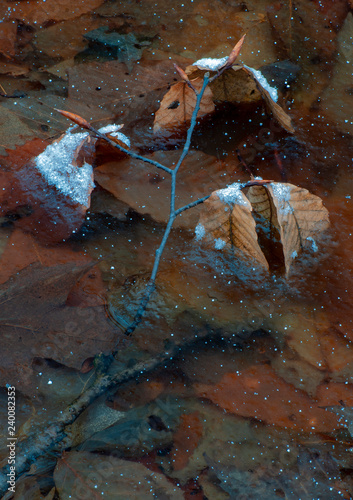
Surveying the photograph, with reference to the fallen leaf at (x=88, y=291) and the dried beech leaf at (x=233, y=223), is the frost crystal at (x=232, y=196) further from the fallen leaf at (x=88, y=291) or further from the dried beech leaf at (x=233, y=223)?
the fallen leaf at (x=88, y=291)

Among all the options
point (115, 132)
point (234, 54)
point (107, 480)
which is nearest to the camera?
point (107, 480)

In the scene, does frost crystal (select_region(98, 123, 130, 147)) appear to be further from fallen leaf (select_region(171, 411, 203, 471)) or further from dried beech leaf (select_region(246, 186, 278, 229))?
fallen leaf (select_region(171, 411, 203, 471))

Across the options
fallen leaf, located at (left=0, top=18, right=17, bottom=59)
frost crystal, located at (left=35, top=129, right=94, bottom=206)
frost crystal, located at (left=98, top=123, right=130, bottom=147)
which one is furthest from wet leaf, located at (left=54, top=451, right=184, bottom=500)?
fallen leaf, located at (left=0, top=18, right=17, bottom=59)

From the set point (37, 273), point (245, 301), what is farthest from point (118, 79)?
point (245, 301)

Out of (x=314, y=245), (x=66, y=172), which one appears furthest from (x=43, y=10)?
(x=314, y=245)

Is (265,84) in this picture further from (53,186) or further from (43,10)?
(43,10)
